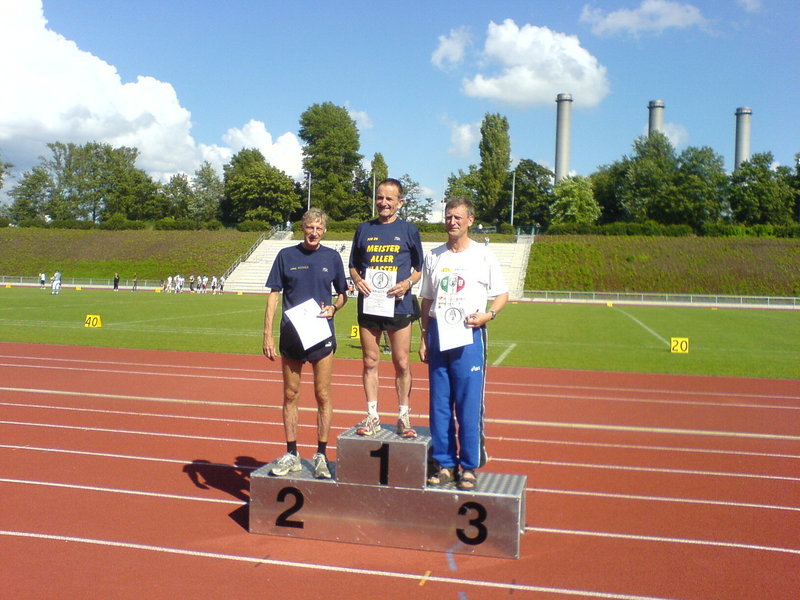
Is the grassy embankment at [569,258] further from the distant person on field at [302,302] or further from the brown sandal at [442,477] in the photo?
the brown sandal at [442,477]

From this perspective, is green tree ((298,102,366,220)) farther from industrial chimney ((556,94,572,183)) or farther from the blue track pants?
the blue track pants

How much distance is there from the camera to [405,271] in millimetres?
5754

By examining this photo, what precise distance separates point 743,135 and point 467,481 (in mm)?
106727

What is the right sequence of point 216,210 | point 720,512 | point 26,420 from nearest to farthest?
point 720,512
point 26,420
point 216,210

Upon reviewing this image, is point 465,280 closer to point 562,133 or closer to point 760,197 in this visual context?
point 760,197

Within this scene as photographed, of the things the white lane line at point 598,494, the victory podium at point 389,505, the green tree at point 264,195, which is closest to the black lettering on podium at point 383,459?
the victory podium at point 389,505

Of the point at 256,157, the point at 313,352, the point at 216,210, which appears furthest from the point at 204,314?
the point at 256,157

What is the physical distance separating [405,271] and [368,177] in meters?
97.1

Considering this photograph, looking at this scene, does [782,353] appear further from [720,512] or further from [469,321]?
[469,321]

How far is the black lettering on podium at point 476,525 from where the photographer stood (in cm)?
476

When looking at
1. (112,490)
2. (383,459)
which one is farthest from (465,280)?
(112,490)

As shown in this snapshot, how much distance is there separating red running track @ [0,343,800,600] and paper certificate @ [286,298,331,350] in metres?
1.43

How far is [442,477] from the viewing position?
5141 mm

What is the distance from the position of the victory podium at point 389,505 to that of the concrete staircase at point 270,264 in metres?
47.9
